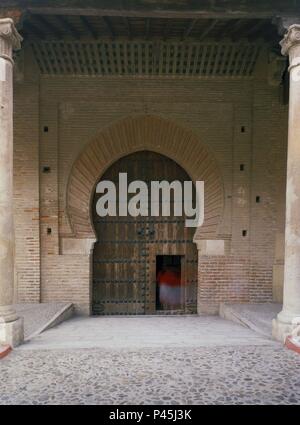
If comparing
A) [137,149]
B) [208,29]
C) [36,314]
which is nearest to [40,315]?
[36,314]

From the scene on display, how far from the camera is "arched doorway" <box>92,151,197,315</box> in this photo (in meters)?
7.75

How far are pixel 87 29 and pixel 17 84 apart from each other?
2.07m

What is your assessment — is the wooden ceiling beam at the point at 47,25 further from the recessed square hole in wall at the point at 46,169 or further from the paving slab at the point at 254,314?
the paving slab at the point at 254,314

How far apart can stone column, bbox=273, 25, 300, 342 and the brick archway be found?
9.36ft

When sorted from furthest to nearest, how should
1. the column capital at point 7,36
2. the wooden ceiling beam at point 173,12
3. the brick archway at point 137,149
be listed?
the brick archway at point 137,149 → the wooden ceiling beam at point 173,12 → the column capital at point 7,36

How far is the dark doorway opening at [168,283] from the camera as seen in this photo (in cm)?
791

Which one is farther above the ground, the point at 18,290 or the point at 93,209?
the point at 93,209

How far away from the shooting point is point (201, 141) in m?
7.43

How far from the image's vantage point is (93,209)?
25.3 feet

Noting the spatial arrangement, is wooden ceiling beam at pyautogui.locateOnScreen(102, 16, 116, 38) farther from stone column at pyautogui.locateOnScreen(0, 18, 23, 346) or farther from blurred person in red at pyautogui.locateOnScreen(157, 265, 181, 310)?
blurred person in red at pyautogui.locateOnScreen(157, 265, 181, 310)

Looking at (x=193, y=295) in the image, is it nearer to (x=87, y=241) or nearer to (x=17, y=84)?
(x=87, y=241)

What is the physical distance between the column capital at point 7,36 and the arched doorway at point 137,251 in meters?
3.53

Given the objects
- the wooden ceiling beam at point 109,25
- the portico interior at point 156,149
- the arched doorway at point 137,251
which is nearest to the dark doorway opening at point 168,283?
the arched doorway at point 137,251

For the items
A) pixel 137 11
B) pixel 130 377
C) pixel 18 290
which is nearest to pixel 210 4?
pixel 137 11
